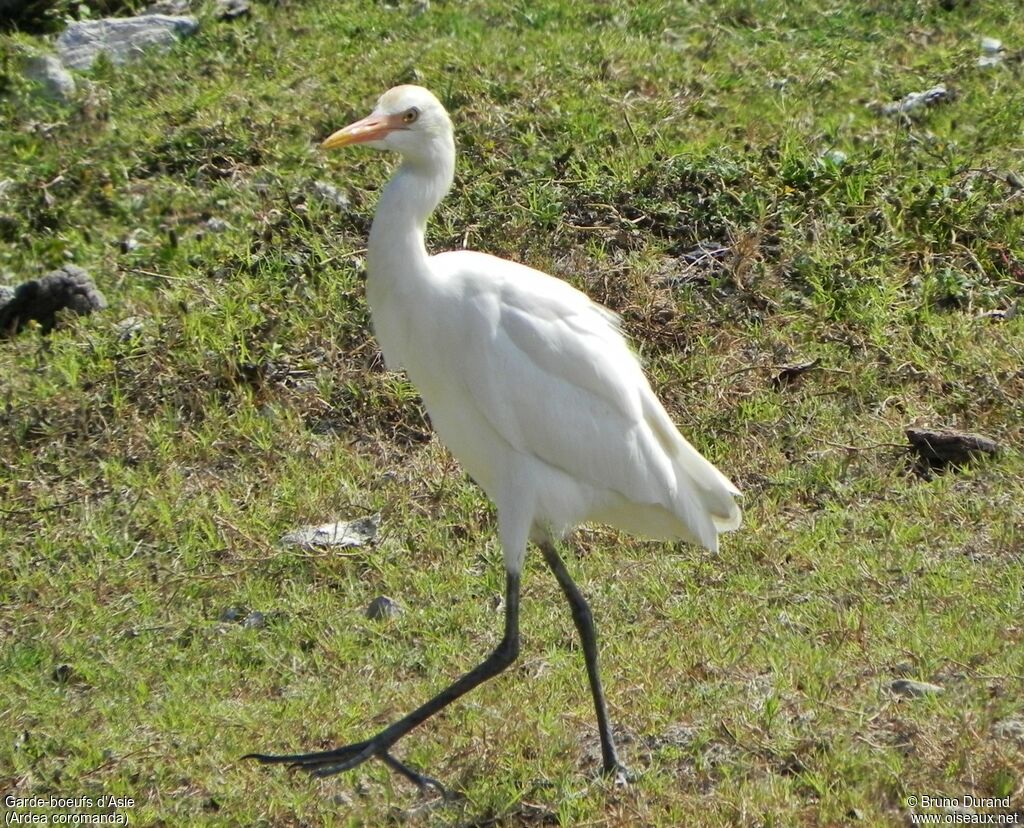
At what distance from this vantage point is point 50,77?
868 cm

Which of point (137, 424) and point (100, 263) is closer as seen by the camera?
point (137, 424)

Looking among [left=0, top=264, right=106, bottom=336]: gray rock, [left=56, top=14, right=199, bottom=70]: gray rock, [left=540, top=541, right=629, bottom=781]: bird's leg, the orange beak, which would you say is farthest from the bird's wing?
[left=56, top=14, right=199, bottom=70]: gray rock

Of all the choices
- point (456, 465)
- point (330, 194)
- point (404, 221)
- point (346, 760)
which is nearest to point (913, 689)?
point (346, 760)

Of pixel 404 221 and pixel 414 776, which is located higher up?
pixel 404 221

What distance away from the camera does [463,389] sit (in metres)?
4.36

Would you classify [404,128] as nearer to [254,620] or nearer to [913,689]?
[254,620]

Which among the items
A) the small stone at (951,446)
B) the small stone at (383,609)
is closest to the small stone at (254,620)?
the small stone at (383,609)

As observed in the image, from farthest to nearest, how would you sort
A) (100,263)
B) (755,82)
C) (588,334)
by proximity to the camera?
1. (755,82)
2. (100,263)
3. (588,334)

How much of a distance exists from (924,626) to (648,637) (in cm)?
86

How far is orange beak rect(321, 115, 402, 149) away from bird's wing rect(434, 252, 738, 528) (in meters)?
0.40

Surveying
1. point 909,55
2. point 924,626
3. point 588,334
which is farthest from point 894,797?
point 909,55

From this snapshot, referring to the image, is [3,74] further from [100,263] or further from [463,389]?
[463,389]

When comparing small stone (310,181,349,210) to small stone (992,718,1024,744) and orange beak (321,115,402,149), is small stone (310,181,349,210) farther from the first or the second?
small stone (992,718,1024,744)

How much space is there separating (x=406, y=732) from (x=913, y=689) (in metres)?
1.43
